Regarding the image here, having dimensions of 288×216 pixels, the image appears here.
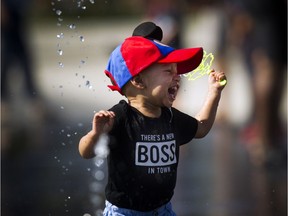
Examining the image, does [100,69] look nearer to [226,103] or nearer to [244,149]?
[226,103]

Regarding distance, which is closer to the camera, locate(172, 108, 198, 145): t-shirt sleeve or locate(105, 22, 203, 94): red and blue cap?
locate(105, 22, 203, 94): red and blue cap

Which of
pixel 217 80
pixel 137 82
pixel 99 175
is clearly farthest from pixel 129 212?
pixel 99 175

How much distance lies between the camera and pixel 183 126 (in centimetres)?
506

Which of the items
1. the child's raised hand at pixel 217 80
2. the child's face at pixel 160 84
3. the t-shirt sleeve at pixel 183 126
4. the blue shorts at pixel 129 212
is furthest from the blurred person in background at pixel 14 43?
the blue shorts at pixel 129 212

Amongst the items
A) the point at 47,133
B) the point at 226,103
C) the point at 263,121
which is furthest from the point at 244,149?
the point at 47,133

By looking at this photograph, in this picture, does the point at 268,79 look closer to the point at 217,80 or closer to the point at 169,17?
the point at 169,17

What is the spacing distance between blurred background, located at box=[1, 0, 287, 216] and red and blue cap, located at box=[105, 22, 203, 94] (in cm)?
81

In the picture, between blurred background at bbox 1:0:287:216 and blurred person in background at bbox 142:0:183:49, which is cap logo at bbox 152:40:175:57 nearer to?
blurred background at bbox 1:0:287:216

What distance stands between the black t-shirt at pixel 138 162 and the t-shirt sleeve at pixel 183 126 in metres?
0.14

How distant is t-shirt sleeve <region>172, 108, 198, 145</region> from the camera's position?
5.03 metres

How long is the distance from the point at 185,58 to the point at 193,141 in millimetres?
5788

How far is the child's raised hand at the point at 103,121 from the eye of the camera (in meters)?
4.65

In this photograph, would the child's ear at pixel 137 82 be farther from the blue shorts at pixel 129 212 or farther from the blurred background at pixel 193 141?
the blurred background at pixel 193 141

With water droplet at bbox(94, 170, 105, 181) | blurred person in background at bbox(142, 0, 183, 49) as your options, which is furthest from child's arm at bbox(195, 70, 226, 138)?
blurred person in background at bbox(142, 0, 183, 49)
